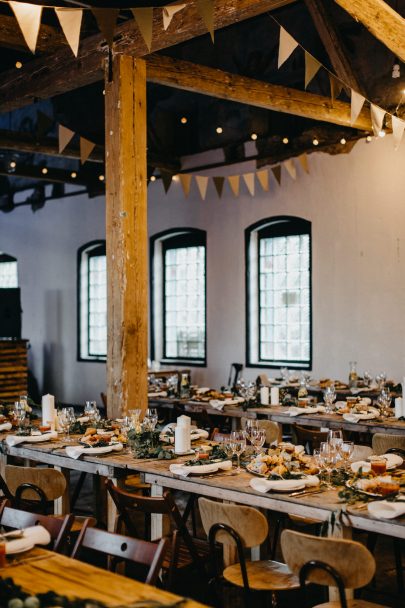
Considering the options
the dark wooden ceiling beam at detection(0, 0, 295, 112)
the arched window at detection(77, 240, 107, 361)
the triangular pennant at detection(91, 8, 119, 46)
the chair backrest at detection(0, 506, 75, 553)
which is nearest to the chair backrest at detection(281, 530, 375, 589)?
the chair backrest at detection(0, 506, 75, 553)

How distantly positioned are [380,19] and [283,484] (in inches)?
126

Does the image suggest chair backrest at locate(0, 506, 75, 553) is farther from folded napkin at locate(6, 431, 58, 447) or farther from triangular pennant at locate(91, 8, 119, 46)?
A: triangular pennant at locate(91, 8, 119, 46)

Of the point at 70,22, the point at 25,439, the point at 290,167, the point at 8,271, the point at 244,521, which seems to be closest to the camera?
the point at 244,521

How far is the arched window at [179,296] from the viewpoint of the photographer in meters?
12.5

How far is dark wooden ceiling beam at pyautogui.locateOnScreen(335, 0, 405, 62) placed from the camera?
5008 mm

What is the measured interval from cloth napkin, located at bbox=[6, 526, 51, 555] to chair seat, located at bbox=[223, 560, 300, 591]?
3.21 feet

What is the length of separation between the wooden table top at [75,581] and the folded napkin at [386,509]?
1226mm

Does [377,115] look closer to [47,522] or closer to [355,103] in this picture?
[355,103]

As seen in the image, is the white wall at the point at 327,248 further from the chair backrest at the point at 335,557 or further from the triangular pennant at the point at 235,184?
the chair backrest at the point at 335,557

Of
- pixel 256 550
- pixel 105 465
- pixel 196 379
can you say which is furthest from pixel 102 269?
pixel 256 550

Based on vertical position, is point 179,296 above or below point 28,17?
below

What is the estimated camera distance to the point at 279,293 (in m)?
11.3

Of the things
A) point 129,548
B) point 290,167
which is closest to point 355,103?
point 290,167

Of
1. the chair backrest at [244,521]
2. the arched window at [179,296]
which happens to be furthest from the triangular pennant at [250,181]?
the chair backrest at [244,521]
